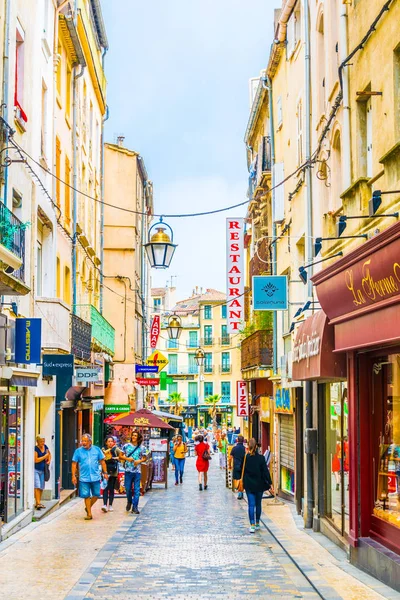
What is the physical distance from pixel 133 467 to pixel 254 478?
11.9 feet

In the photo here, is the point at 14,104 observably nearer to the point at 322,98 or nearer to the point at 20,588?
the point at 322,98

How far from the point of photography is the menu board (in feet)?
95.5

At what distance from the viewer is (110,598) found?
33.9 feet

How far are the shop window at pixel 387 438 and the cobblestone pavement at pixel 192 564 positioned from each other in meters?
1.43

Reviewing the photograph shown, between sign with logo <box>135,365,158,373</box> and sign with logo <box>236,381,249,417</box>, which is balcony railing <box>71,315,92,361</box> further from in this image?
sign with logo <box>236,381,249,417</box>

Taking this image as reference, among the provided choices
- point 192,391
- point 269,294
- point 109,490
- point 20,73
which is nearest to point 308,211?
point 269,294

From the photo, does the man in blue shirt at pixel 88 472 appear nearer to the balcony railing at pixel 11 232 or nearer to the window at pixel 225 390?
the balcony railing at pixel 11 232

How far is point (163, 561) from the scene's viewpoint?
13.1 m

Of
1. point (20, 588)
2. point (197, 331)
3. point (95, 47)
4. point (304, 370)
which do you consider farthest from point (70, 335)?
point (197, 331)

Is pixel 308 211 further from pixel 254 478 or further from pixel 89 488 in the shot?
pixel 89 488

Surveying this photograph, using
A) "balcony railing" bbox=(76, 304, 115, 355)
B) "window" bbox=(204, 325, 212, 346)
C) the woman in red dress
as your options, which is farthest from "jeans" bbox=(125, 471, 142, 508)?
"window" bbox=(204, 325, 212, 346)

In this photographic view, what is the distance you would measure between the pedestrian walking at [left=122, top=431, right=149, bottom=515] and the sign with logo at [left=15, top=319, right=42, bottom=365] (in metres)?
4.61

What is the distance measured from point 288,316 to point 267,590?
1370cm

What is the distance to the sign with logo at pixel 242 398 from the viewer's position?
35.0 metres
